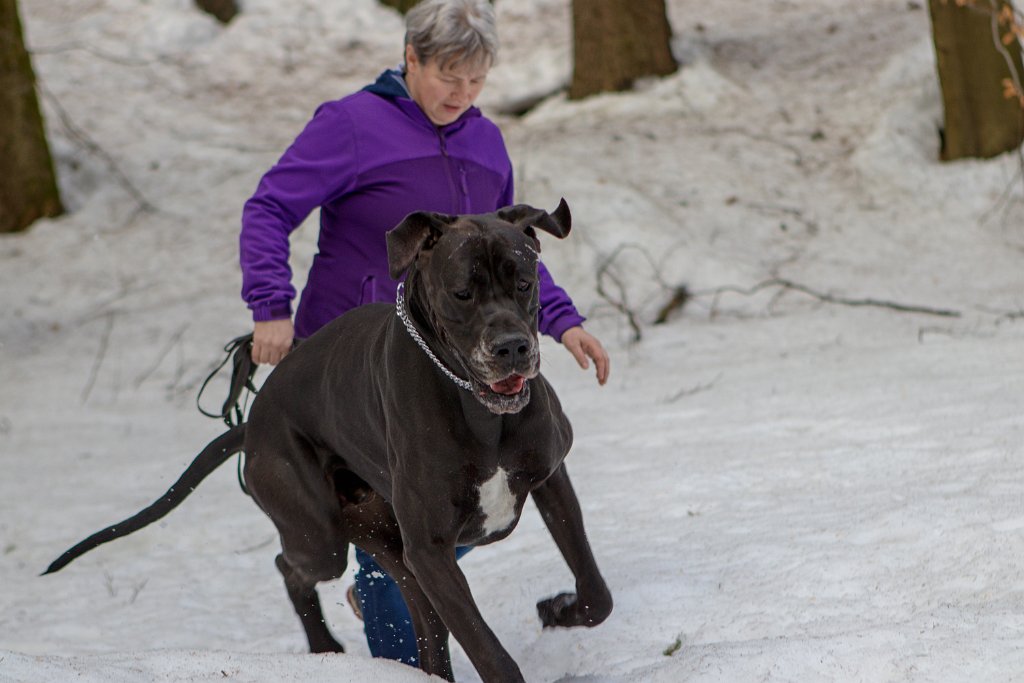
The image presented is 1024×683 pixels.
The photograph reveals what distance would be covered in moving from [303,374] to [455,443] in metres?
0.75

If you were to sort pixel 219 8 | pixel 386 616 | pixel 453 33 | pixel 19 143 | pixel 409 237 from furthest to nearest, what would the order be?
pixel 219 8 < pixel 19 143 < pixel 386 616 < pixel 453 33 < pixel 409 237

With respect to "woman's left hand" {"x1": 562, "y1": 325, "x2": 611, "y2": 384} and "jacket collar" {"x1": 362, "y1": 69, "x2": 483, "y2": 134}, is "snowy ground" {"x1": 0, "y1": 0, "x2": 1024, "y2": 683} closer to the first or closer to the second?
"woman's left hand" {"x1": 562, "y1": 325, "x2": 611, "y2": 384}

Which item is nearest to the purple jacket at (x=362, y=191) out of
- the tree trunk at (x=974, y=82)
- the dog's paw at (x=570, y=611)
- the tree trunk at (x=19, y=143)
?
the dog's paw at (x=570, y=611)

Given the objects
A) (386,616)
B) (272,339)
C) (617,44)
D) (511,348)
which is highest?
(511,348)

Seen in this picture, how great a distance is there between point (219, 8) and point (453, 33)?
1061 centimetres

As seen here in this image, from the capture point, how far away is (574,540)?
3.34 metres

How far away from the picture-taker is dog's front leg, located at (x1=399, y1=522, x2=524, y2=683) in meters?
3.00

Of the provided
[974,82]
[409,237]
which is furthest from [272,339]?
[974,82]

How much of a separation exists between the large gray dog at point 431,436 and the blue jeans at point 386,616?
0.81ft

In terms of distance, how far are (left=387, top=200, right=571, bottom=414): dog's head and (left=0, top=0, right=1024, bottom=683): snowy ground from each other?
3.01 ft

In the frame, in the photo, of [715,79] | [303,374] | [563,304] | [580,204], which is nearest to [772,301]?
[580,204]

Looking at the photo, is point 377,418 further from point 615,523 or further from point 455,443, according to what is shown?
point 615,523

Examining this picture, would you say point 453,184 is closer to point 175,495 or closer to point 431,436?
point 431,436

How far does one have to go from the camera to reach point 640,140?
1055 centimetres
